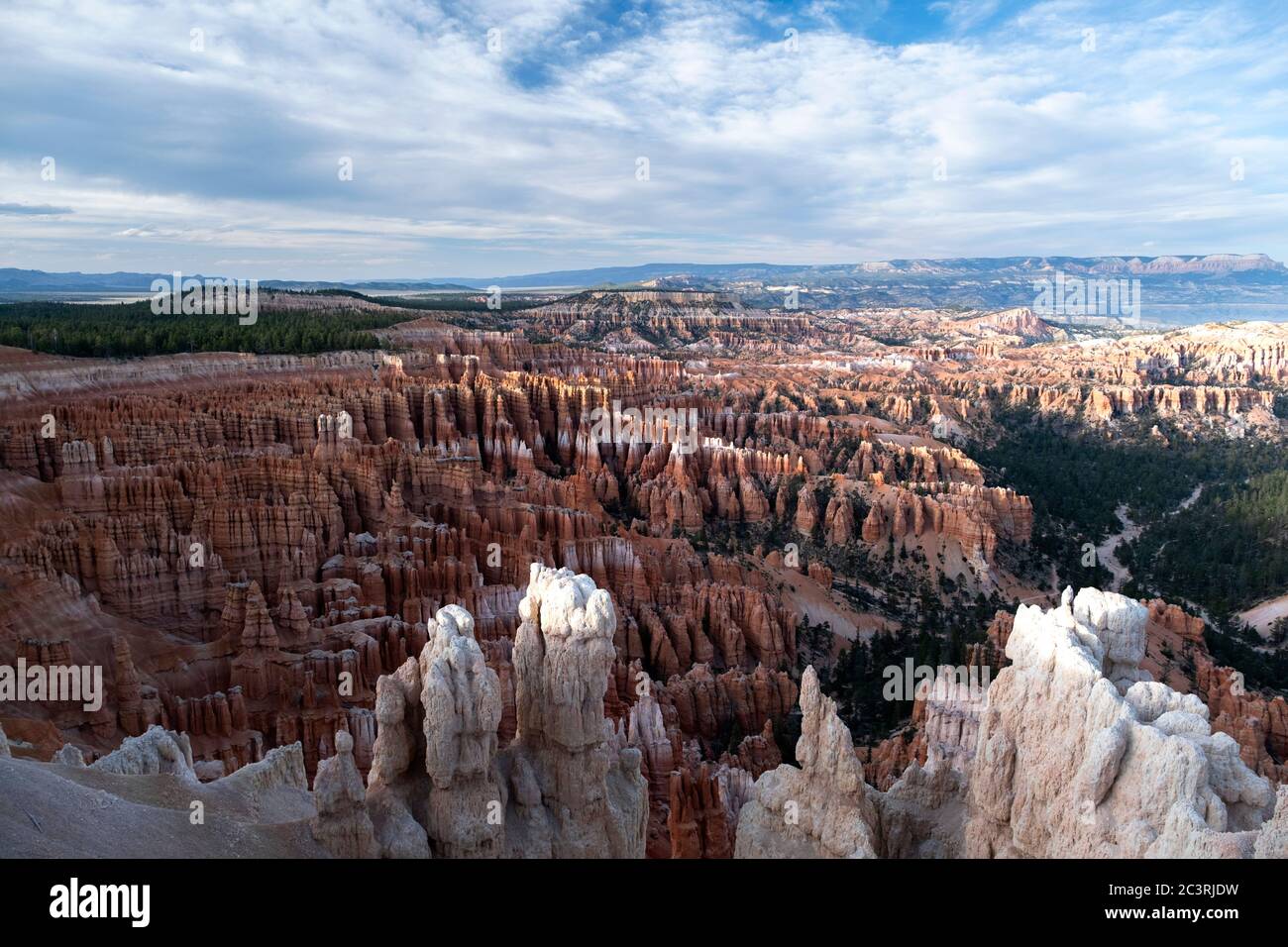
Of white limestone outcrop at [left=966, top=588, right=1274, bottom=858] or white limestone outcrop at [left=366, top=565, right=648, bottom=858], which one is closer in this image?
white limestone outcrop at [left=966, top=588, right=1274, bottom=858]

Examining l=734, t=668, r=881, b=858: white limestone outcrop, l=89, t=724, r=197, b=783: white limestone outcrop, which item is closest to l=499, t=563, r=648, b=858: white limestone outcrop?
l=734, t=668, r=881, b=858: white limestone outcrop

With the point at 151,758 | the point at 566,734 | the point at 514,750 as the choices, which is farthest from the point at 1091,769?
the point at 151,758

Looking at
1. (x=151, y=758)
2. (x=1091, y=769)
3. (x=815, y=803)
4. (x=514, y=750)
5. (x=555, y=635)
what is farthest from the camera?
(x=151, y=758)

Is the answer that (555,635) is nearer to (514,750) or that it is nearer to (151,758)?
(514,750)

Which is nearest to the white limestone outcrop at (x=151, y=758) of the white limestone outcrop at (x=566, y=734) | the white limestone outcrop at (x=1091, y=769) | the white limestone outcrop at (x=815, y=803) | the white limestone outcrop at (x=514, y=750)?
the white limestone outcrop at (x=514, y=750)

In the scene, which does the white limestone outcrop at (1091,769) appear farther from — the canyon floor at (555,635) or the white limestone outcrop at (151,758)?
the white limestone outcrop at (151,758)

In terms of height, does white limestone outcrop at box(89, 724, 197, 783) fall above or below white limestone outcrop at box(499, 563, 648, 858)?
below

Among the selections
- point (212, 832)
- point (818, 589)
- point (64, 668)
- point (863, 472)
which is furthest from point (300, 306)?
point (212, 832)

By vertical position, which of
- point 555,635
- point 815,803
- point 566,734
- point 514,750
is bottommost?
point 815,803

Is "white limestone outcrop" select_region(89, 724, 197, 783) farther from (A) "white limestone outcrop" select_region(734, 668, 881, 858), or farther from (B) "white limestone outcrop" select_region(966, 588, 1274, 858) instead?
(B) "white limestone outcrop" select_region(966, 588, 1274, 858)
